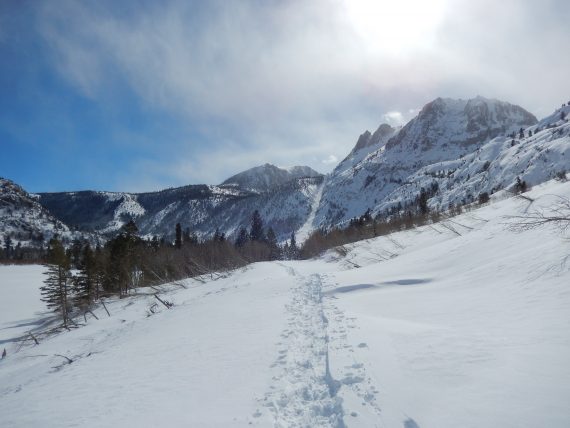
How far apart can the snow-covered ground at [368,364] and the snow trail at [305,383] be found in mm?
26

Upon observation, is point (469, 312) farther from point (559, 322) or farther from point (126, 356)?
point (126, 356)

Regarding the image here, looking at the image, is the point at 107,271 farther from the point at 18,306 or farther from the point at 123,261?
the point at 18,306

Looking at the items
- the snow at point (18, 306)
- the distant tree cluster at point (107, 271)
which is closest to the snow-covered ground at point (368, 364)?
the distant tree cluster at point (107, 271)

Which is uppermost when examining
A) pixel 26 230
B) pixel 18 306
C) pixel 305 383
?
pixel 26 230

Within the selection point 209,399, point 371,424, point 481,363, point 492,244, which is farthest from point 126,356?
point 492,244

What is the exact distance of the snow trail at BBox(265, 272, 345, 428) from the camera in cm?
453

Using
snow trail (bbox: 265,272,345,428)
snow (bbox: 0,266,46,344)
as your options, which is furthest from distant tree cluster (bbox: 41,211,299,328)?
snow trail (bbox: 265,272,345,428)

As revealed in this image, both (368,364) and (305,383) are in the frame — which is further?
(368,364)

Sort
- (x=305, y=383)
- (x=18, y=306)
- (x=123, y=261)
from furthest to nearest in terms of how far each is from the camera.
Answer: (x=18, y=306), (x=123, y=261), (x=305, y=383)

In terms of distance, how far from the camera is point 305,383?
5.60 m

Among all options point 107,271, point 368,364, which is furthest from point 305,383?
point 107,271

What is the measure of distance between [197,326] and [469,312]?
7.86m

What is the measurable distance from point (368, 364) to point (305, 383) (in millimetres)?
1189

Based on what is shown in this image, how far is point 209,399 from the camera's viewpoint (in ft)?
17.0
